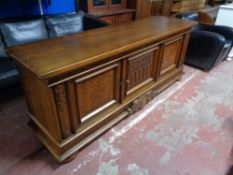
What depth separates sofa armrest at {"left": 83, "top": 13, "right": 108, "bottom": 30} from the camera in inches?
95.7

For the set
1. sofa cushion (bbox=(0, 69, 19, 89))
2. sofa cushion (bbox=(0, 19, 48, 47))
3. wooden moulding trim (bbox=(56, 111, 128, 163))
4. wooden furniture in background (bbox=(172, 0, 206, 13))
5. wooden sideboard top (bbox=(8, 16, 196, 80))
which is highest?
wooden furniture in background (bbox=(172, 0, 206, 13))

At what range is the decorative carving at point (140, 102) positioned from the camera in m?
1.73

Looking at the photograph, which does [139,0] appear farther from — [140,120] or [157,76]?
[140,120]

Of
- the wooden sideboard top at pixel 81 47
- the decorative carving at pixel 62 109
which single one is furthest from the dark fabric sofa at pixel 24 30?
the decorative carving at pixel 62 109

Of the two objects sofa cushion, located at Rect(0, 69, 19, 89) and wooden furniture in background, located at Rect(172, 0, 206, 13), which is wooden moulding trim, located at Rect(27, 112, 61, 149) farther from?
wooden furniture in background, located at Rect(172, 0, 206, 13)

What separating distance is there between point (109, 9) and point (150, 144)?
103 inches

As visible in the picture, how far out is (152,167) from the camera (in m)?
1.34

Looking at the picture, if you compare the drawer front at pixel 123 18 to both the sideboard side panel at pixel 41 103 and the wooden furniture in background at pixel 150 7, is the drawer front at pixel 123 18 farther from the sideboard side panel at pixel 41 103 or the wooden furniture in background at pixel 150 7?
the sideboard side panel at pixel 41 103

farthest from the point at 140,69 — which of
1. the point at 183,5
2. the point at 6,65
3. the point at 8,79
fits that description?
the point at 183,5

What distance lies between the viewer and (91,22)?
252 cm

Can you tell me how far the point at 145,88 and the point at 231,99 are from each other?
117cm

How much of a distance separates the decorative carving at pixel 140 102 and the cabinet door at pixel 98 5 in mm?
1850

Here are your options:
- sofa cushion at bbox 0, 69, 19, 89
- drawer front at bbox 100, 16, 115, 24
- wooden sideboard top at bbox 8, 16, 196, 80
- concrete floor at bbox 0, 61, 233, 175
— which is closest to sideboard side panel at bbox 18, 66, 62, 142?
wooden sideboard top at bbox 8, 16, 196, 80

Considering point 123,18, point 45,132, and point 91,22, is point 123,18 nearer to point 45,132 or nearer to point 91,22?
point 91,22
